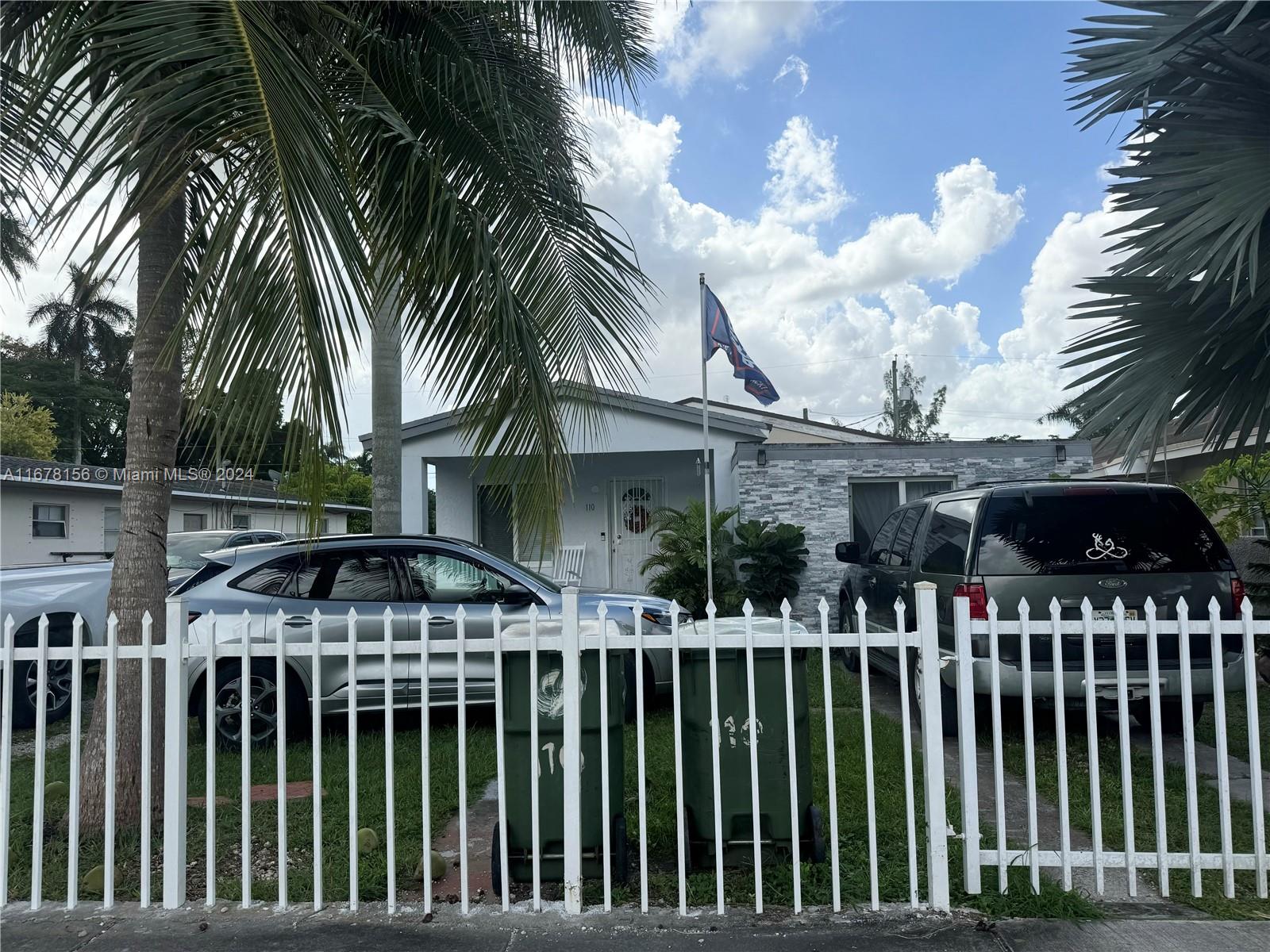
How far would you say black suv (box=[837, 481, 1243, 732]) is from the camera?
224 inches

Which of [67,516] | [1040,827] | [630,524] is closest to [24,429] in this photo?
[67,516]

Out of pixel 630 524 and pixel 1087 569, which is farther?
pixel 630 524

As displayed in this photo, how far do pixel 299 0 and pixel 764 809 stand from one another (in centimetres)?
470

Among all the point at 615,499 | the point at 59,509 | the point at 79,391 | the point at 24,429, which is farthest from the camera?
the point at 79,391

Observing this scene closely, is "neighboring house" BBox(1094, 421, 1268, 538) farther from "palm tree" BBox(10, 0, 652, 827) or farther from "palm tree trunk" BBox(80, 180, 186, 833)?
"palm tree trunk" BBox(80, 180, 186, 833)

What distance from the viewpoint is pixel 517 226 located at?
576 cm

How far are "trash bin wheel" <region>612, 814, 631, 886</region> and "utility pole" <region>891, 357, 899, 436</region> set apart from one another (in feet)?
127

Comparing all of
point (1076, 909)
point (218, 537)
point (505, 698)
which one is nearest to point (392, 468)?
point (218, 537)

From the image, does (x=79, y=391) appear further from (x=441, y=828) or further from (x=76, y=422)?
(x=441, y=828)

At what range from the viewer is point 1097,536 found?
584 cm

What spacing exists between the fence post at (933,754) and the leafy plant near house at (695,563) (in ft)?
28.2

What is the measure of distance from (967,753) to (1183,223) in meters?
3.12

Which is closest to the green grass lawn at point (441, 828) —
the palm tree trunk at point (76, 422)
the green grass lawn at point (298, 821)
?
the green grass lawn at point (298, 821)

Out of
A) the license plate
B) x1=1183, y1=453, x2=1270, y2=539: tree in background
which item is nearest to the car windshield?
the license plate
